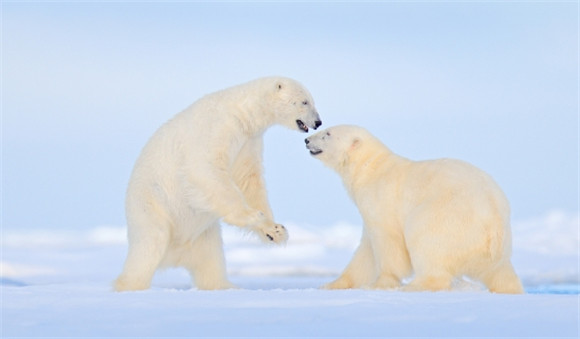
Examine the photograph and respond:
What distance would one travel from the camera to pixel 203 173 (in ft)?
25.7

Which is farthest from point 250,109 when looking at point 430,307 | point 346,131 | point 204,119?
point 430,307

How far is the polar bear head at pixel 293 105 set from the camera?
8.20m

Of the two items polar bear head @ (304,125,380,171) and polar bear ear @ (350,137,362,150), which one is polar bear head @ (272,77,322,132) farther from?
polar bear ear @ (350,137,362,150)

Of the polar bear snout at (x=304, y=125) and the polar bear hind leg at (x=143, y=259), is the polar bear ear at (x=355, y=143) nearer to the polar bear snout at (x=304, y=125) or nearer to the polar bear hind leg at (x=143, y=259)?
the polar bear snout at (x=304, y=125)

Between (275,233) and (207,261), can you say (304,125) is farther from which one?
(207,261)

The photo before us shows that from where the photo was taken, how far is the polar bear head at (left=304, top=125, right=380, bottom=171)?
845cm

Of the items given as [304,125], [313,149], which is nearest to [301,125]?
[304,125]

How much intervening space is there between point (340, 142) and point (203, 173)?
1.52 metres

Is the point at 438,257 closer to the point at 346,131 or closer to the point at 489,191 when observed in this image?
the point at 489,191

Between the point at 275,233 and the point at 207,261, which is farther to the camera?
the point at 207,261

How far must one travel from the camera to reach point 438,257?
23.3 feet

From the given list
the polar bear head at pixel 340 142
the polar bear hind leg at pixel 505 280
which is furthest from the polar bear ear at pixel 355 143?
the polar bear hind leg at pixel 505 280

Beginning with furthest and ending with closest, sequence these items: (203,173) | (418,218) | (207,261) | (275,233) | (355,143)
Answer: (207,261) → (355,143) → (203,173) → (275,233) → (418,218)

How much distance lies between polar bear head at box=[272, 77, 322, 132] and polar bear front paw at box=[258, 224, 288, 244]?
1182mm
